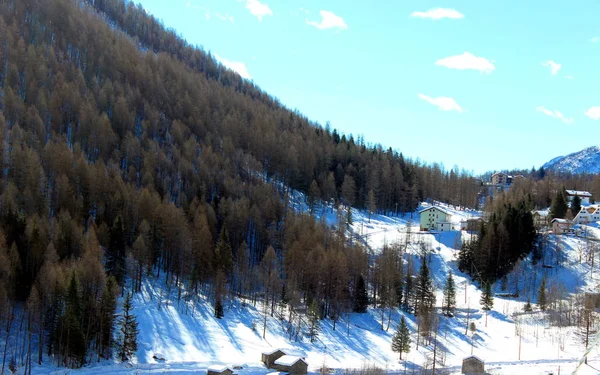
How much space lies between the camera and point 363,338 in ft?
187

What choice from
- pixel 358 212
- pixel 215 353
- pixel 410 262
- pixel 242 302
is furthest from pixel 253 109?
pixel 215 353

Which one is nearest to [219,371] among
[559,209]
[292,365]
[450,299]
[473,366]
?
[292,365]

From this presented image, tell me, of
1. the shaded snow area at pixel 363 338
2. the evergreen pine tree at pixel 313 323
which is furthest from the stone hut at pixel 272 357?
the evergreen pine tree at pixel 313 323

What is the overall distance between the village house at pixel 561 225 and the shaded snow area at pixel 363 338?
50.4 ft

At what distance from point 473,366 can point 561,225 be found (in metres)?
57.7

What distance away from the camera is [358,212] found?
111 m

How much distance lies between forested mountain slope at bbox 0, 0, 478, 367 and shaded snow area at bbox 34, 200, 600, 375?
3.44m

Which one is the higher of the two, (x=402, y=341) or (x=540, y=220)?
(x=540, y=220)

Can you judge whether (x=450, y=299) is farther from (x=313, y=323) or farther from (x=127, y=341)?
(x=127, y=341)

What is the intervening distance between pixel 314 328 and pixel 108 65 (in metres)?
103

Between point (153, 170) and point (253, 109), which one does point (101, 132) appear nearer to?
point (153, 170)

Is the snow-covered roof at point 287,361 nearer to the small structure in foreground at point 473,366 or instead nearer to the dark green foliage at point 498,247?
the small structure in foreground at point 473,366

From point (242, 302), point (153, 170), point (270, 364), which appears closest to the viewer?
point (270, 364)

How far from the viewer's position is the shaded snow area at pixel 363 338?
45844mm
